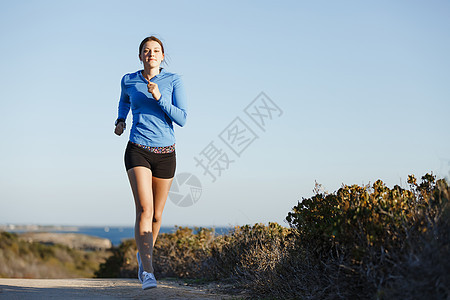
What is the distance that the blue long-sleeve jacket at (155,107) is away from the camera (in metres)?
5.05

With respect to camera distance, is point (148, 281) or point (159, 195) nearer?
point (148, 281)

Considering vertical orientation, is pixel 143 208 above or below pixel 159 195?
below

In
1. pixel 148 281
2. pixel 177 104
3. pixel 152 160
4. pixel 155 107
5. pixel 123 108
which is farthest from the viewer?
pixel 123 108

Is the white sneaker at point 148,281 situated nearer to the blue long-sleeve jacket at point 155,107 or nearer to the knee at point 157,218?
the knee at point 157,218

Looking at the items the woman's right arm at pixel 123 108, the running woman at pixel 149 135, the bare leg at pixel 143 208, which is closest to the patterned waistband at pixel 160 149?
the running woman at pixel 149 135

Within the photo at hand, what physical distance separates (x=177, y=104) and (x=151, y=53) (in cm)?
66

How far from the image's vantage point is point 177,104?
535 cm

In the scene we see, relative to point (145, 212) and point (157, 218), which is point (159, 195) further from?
point (145, 212)

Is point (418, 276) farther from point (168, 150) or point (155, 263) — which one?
point (155, 263)

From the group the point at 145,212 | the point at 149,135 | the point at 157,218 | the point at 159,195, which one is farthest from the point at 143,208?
the point at 149,135

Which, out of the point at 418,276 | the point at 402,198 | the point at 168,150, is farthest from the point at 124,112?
the point at 418,276

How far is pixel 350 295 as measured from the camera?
376 cm

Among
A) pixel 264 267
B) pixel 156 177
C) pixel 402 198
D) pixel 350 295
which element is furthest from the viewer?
pixel 264 267

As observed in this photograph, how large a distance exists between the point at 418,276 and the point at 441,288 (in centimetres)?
16
